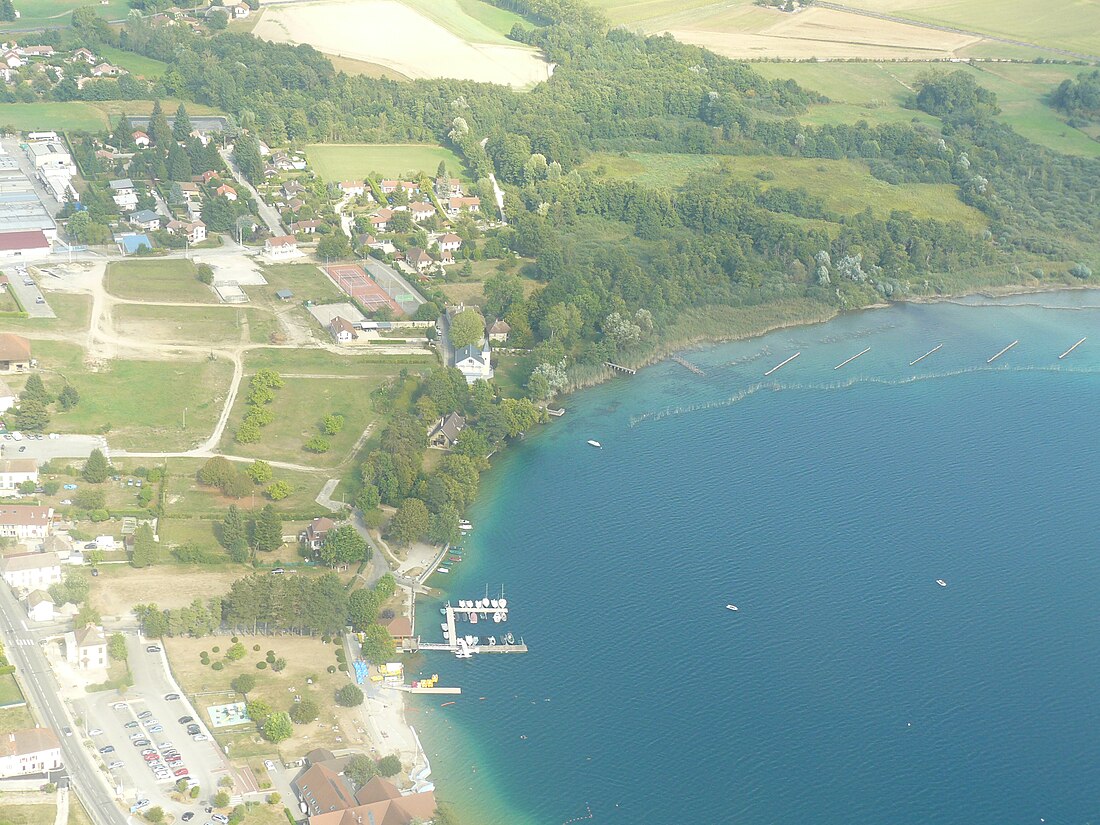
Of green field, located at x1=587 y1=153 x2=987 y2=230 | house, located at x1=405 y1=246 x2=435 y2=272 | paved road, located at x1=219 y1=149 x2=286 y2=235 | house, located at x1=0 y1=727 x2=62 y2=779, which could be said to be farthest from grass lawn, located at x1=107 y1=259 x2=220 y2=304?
house, located at x1=0 y1=727 x2=62 y2=779

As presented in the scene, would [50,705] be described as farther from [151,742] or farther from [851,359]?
[851,359]

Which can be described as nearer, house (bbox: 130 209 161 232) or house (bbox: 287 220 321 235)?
house (bbox: 130 209 161 232)

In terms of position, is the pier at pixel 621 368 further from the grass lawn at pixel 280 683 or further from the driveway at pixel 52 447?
the grass lawn at pixel 280 683

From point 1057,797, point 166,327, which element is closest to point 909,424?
point 1057,797

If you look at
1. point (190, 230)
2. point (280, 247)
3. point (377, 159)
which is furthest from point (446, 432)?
point (377, 159)

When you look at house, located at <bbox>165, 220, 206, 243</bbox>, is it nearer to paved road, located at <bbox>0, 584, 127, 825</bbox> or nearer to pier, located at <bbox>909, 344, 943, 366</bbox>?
paved road, located at <bbox>0, 584, 127, 825</bbox>

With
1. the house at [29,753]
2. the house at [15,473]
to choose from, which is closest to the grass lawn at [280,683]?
the house at [29,753]
